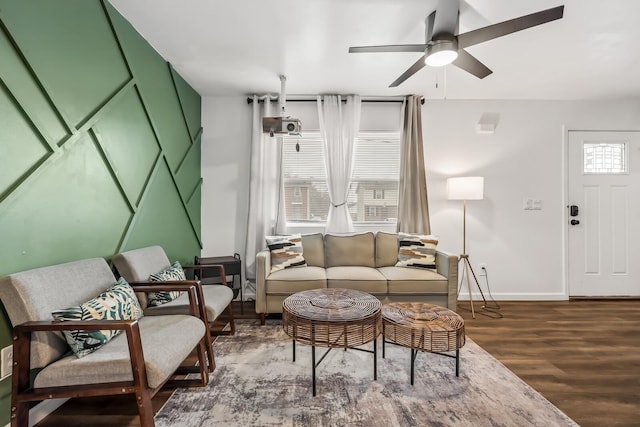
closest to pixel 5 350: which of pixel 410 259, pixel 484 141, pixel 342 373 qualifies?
pixel 342 373

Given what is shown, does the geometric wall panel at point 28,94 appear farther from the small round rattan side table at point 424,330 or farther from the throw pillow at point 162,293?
the small round rattan side table at point 424,330

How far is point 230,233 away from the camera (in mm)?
3855

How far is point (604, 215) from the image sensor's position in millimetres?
3834

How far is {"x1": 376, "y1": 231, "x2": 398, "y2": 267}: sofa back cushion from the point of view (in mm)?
3500

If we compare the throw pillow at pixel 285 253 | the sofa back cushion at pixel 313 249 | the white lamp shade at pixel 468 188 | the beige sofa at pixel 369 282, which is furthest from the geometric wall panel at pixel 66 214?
the white lamp shade at pixel 468 188

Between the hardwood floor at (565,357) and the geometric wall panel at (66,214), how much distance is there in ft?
3.08

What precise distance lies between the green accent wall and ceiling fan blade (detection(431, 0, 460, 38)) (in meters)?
2.26

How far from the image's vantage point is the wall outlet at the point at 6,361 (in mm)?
1393

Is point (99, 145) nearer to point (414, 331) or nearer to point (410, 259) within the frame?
point (414, 331)

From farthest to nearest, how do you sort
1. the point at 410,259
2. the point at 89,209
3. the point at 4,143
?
1. the point at 410,259
2. the point at 89,209
3. the point at 4,143

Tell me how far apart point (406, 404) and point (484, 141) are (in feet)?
11.1

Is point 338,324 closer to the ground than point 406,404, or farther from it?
farther from it

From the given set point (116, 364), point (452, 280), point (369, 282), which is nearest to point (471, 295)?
point (452, 280)

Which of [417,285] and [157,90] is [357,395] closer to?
[417,285]
